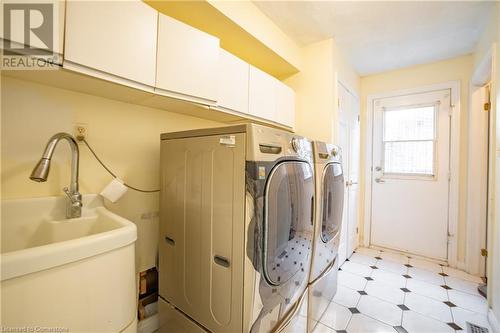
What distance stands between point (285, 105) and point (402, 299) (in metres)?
2.16

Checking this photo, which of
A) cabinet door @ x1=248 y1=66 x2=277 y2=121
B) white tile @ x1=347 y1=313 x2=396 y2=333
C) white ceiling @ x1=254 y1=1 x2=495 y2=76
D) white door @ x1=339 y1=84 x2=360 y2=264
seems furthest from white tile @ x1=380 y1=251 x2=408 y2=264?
white ceiling @ x1=254 y1=1 x2=495 y2=76

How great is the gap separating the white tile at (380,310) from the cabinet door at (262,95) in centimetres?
187

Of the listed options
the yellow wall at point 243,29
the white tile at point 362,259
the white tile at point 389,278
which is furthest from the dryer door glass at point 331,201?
the white tile at point 362,259

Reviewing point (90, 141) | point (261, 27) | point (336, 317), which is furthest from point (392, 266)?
point (90, 141)

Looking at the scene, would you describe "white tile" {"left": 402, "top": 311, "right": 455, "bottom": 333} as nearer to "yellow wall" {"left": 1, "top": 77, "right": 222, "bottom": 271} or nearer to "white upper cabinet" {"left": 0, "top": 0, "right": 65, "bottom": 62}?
"yellow wall" {"left": 1, "top": 77, "right": 222, "bottom": 271}

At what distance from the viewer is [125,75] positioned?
1080 millimetres

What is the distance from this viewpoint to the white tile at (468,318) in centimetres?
167

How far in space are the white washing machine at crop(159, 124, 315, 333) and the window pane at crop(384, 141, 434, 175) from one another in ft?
7.67

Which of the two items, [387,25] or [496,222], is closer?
[496,222]

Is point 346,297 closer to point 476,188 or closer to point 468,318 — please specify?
point 468,318

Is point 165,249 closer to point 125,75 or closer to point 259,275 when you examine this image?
point 259,275

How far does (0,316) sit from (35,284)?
0.31 feet

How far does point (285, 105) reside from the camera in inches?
89.6

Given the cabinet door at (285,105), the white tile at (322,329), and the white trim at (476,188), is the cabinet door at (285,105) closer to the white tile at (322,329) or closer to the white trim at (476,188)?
the white tile at (322,329)
